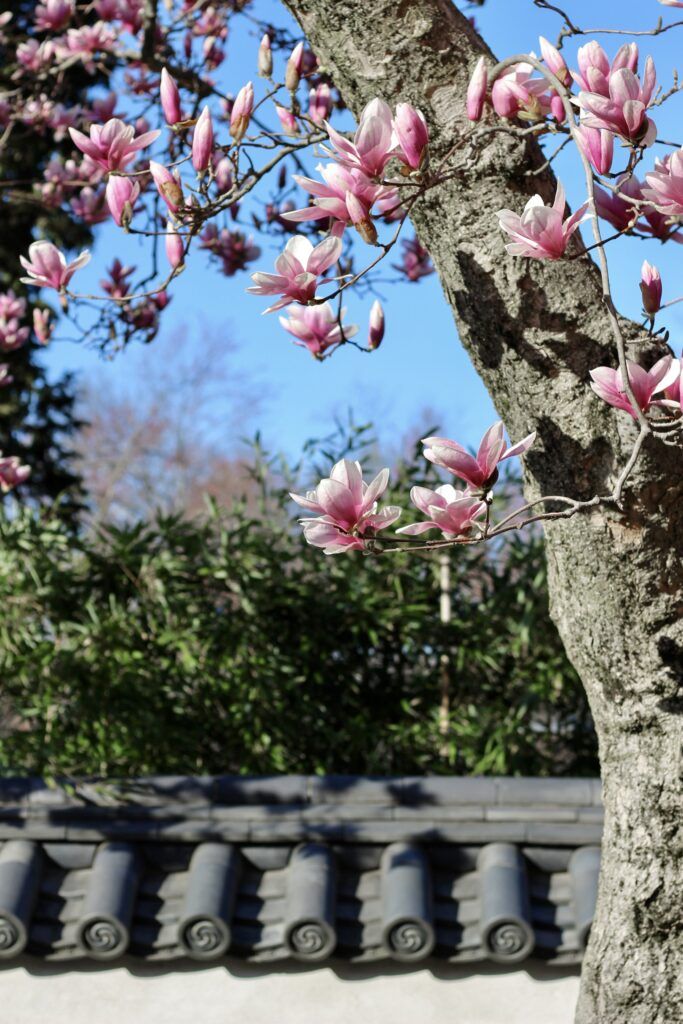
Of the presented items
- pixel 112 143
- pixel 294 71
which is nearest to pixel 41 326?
pixel 112 143

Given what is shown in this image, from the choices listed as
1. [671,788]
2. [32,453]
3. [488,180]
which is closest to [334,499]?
[488,180]

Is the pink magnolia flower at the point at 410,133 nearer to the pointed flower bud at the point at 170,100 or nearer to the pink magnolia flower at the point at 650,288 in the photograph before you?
the pink magnolia flower at the point at 650,288

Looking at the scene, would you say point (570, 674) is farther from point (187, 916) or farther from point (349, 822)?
point (187, 916)

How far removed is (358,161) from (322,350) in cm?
42

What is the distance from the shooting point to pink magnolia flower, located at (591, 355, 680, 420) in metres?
1.32

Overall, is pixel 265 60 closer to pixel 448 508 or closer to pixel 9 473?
pixel 448 508

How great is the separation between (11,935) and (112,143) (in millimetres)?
1667

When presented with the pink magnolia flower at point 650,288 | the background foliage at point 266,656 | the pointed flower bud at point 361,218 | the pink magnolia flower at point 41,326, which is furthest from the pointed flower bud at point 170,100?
the background foliage at point 266,656

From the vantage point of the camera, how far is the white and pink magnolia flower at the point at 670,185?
4.21 ft

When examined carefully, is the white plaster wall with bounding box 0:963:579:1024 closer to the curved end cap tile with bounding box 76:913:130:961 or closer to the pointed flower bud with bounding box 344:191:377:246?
the curved end cap tile with bounding box 76:913:130:961

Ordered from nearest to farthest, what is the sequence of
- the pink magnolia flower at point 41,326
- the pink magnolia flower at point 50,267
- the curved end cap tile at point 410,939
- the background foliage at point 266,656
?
the pink magnolia flower at point 50,267 → the curved end cap tile at point 410,939 → the pink magnolia flower at point 41,326 → the background foliage at point 266,656

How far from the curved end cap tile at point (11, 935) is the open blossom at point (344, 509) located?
1506mm

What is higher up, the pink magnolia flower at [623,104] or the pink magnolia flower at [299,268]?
the pink magnolia flower at [623,104]

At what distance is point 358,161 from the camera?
1.35m
